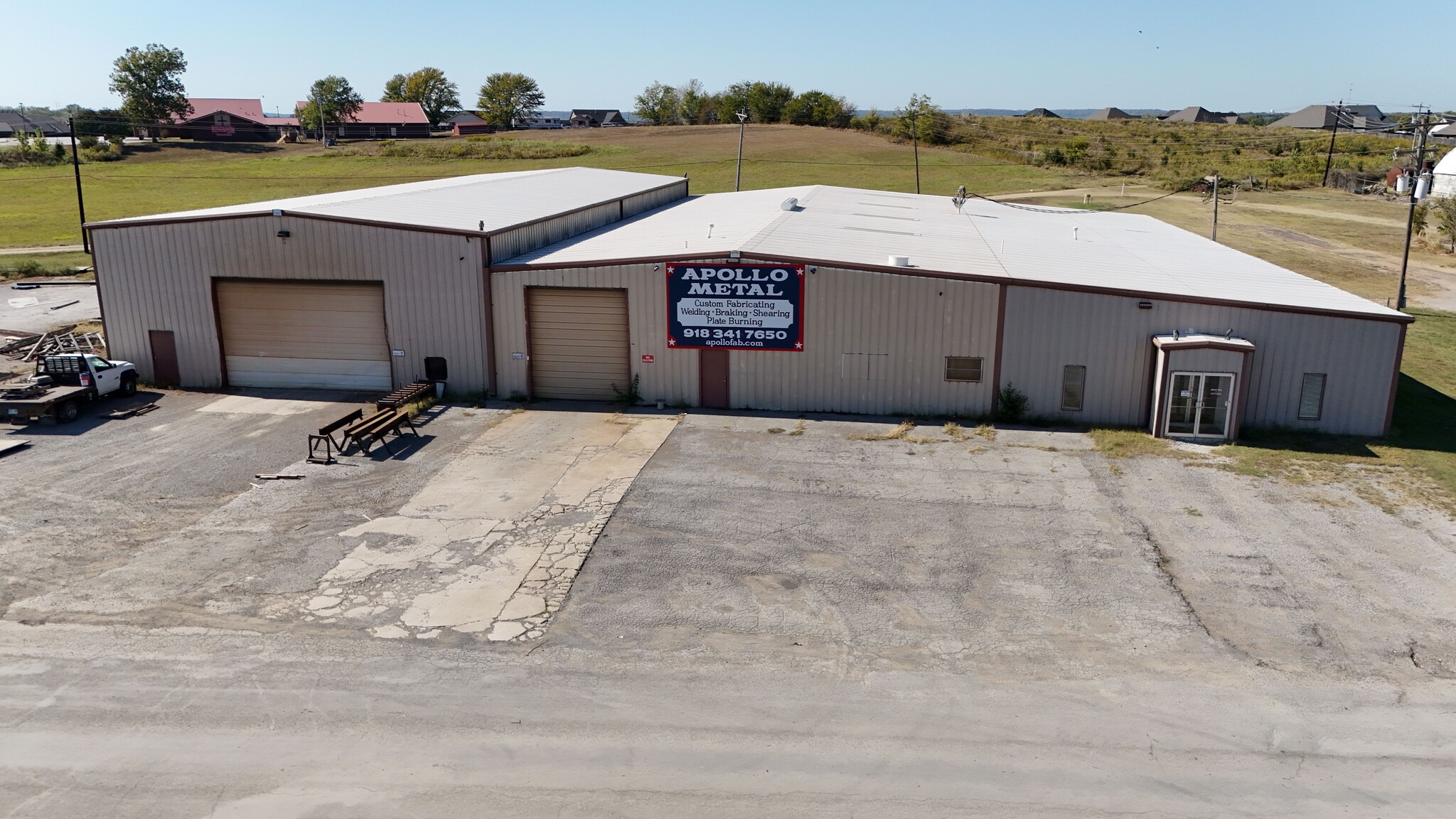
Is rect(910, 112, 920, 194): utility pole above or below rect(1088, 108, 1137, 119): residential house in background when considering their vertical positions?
below

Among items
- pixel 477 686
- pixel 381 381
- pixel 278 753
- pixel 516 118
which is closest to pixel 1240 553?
pixel 477 686

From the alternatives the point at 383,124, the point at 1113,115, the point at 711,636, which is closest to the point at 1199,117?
the point at 1113,115

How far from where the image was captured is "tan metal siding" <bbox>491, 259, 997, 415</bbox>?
2162 cm

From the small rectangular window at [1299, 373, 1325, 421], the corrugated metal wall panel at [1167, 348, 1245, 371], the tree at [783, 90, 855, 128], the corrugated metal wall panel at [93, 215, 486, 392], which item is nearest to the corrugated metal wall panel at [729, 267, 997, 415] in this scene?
the corrugated metal wall panel at [1167, 348, 1245, 371]

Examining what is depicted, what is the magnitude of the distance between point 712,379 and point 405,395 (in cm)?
699

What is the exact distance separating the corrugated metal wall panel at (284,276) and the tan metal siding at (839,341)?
1131mm

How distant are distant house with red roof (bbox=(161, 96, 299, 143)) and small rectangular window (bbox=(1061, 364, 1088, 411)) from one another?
363 feet

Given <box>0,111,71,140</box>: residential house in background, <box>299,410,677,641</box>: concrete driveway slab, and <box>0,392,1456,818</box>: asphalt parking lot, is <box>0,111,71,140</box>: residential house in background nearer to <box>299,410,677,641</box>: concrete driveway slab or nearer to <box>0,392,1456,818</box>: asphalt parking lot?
<box>299,410,677,641</box>: concrete driveway slab

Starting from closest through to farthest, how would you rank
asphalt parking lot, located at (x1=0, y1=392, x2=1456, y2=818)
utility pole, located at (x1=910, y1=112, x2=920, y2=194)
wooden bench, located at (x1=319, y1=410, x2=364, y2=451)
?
asphalt parking lot, located at (x1=0, y1=392, x2=1456, y2=818) < wooden bench, located at (x1=319, y1=410, x2=364, y2=451) < utility pole, located at (x1=910, y1=112, x2=920, y2=194)

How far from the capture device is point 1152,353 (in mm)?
21094

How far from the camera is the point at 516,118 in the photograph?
15262 cm

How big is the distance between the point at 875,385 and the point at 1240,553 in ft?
29.3

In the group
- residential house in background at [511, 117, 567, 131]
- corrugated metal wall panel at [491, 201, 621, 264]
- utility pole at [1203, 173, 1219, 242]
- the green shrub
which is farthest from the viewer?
residential house in background at [511, 117, 567, 131]

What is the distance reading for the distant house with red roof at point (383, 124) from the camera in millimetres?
117438
